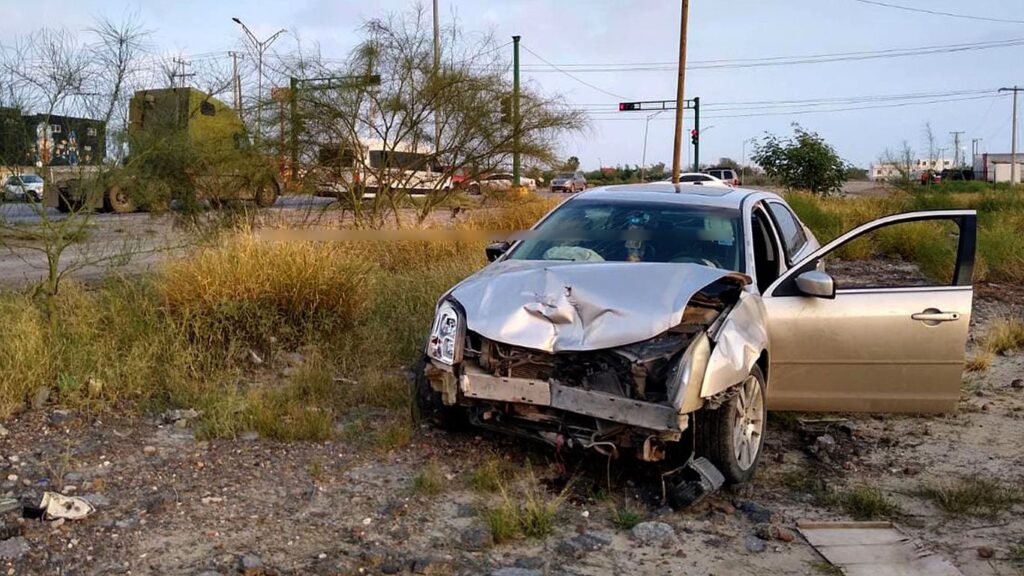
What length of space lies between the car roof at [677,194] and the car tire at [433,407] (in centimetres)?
193

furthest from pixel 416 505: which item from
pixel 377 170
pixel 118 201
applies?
pixel 377 170

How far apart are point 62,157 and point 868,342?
6.06 metres

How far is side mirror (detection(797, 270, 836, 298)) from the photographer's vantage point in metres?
5.30

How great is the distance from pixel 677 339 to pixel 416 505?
1516 millimetres

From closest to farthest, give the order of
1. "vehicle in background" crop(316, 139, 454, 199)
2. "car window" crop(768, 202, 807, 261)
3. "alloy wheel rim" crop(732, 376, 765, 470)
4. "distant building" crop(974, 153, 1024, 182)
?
"alloy wheel rim" crop(732, 376, 765, 470), "car window" crop(768, 202, 807, 261), "vehicle in background" crop(316, 139, 454, 199), "distant building" crop(974, 153, 1024, 182)

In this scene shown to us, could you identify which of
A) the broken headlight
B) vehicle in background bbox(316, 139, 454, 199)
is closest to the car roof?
the broken headlight

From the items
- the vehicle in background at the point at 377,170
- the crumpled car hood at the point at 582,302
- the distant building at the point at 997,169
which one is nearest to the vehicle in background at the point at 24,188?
the crumpled car hood at the point at 582,302

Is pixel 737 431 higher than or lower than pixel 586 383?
lower

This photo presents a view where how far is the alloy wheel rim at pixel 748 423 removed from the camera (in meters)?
4.79

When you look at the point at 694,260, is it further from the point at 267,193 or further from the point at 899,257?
the point at 899,257

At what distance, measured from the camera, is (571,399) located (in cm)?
452

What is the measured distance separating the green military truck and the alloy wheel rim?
5378 millimetres

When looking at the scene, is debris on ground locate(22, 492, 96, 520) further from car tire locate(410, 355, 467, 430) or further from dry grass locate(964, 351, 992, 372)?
dry grass locate(964, 351, 992, 372)

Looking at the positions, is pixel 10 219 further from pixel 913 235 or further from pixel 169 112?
pixel 913 235
